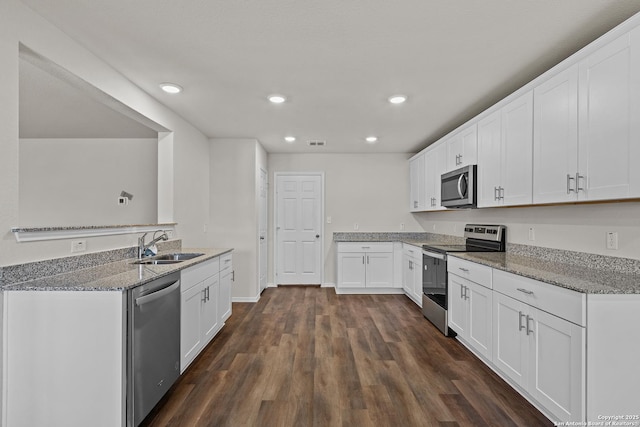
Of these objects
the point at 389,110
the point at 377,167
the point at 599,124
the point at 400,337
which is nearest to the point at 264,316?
the point at 400,337

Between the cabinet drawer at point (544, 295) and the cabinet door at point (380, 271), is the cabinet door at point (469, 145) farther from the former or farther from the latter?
the cabinet door at point (380, 271)

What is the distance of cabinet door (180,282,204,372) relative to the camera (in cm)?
248

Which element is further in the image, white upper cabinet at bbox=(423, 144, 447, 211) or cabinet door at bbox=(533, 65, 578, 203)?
white upper cabinet at bbox=(423, 144, 447, 211)

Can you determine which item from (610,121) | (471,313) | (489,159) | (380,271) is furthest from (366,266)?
(610,121)

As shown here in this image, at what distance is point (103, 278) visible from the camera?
77.9 inches

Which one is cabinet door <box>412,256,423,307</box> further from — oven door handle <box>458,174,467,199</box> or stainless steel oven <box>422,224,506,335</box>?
oven door handle <box>458,174,467,199</box>

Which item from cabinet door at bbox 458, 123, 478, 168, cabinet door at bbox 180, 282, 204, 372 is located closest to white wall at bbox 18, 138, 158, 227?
cabinet door at bbox 180, 282, 204, 372

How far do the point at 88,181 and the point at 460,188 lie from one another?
16.9 feet

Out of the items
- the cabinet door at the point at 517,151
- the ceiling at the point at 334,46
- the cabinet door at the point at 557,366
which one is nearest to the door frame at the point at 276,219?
the ceiling at the point at 334,46

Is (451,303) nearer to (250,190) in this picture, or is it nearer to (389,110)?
(389,110)

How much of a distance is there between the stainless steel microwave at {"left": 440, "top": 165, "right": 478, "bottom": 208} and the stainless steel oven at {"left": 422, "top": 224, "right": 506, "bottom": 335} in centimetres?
37

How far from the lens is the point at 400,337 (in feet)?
11.1

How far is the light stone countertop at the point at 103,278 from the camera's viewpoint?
173cm

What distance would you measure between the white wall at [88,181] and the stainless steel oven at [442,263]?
389cm
